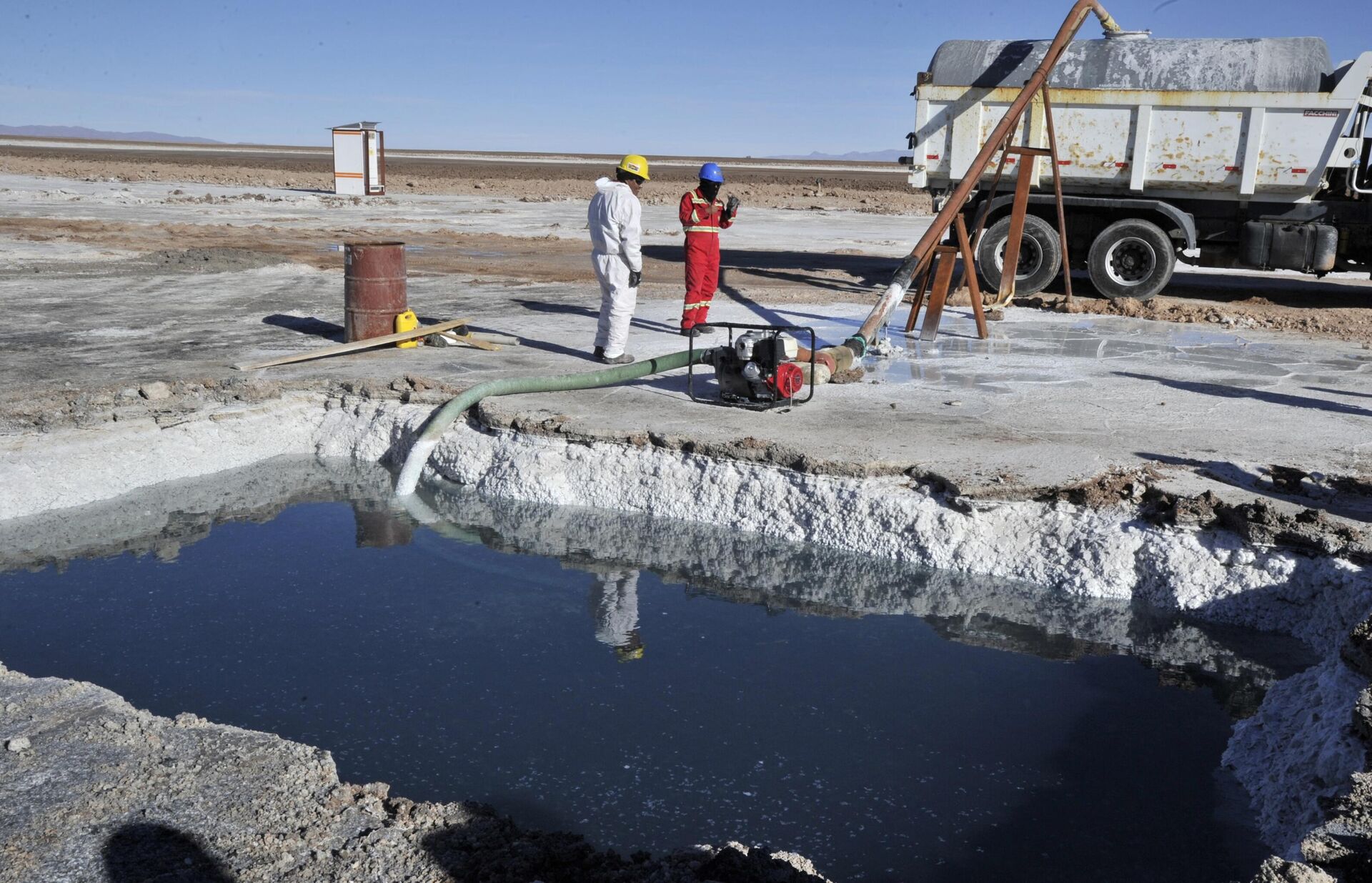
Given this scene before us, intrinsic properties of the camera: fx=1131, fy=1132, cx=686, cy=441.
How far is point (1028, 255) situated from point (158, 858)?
468 inches

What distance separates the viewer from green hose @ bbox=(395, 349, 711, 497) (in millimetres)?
7148

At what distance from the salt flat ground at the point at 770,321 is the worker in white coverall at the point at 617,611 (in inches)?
46.4

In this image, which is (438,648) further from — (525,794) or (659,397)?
(659,397)

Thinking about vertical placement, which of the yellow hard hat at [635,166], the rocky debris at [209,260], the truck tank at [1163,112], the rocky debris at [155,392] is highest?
the truck tank at [1163,112]

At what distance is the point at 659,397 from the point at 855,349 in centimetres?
167

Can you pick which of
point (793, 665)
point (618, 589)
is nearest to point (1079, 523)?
point (793, 665)

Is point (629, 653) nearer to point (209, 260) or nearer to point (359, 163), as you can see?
point (209, 260)

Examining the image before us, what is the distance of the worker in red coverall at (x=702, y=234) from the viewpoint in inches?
402

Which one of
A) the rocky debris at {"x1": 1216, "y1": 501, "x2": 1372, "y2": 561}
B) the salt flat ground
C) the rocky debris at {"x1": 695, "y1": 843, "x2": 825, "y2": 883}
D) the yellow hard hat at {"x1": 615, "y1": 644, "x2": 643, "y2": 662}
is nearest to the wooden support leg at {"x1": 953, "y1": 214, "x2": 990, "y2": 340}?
the salt flat ground

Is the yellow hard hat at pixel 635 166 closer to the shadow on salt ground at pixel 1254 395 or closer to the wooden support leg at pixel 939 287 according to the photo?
the wooden support leg at pixel 939 287

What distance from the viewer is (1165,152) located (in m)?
12.5

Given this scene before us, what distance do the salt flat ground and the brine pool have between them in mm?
957

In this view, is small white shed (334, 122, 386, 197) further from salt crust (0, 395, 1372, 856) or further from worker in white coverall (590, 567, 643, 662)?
worker in white coverall (590, 567, 643, 662)

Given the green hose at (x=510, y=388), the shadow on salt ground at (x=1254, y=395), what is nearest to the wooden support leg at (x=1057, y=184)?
the shadow on salt ground at (x=1254, y=395)
